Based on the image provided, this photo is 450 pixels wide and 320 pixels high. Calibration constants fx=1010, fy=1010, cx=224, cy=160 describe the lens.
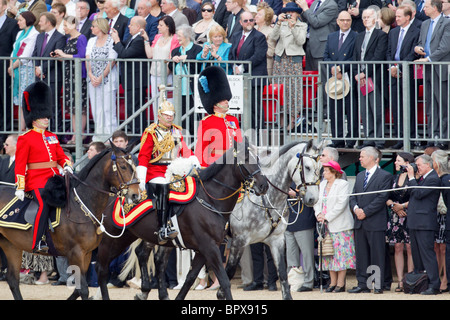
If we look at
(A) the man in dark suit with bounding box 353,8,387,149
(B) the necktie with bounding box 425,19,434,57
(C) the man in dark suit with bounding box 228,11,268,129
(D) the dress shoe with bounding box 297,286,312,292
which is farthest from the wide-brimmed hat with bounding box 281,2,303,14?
(D) the dress shoe with bounding box 297,286,312,292

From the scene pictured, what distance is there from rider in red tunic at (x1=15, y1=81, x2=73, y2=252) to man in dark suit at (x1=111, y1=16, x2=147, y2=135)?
3252 millimetres

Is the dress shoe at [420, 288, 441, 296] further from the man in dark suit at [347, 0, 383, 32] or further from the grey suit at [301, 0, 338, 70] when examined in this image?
the man in dark suit at [347, 0, 383, 32]

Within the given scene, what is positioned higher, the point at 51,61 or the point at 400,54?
the point at 51,61

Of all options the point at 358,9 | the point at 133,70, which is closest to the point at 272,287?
the point at 133,70

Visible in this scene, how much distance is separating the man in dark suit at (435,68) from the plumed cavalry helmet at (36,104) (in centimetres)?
540

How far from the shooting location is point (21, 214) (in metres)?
12.0

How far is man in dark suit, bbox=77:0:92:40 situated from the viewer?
1761cm

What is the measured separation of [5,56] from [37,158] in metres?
5.43

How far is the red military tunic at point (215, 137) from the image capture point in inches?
495

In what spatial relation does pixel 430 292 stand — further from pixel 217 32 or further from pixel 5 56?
pixel 5 56

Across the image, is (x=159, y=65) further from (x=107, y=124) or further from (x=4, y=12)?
(x=4, y=12)

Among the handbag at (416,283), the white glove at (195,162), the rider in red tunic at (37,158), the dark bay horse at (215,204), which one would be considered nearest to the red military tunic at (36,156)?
the rider in red tunic at (37,158)

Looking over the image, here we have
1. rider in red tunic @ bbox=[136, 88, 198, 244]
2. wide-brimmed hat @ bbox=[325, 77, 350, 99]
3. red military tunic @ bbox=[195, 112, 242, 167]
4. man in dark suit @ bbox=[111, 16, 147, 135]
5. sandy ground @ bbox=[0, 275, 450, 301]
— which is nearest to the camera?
rider in red tunic @ bbox=[136, 88, 198, 244]

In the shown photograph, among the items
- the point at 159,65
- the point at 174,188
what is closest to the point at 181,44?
the point at 159,65
